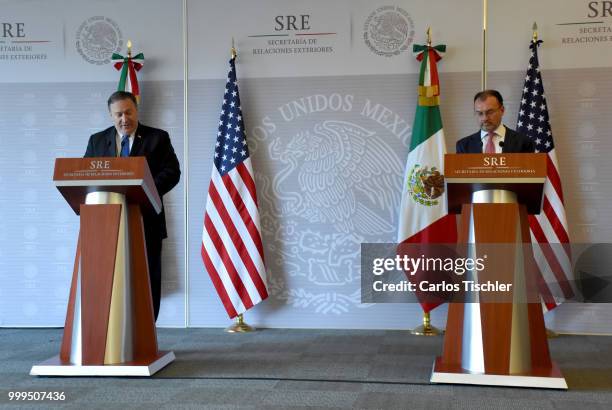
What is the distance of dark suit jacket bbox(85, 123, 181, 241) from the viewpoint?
437 cm

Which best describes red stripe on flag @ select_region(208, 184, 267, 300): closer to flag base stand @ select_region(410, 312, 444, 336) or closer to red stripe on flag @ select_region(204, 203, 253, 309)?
red stripe on flag @ select_region(204, 203, 253, 309)

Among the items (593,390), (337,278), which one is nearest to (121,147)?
(337,278)

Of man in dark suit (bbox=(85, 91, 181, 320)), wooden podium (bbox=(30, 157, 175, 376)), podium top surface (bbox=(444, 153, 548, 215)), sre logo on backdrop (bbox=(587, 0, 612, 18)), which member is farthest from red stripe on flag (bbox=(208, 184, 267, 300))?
sre logo on backdrop (bbox=(587, 0, 612, 18))

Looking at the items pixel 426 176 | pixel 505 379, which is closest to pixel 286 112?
pixel 426 176

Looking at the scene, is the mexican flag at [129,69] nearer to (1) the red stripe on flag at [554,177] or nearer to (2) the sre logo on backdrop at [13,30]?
(2) the sre logo on backdrop at [13,30]

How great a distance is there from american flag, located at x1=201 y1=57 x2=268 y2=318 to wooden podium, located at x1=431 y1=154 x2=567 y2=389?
2.32 m

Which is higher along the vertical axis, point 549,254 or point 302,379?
point 549,254

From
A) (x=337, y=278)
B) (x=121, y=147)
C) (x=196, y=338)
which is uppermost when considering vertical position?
(x=121, y=147)

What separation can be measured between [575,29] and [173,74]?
3236mm

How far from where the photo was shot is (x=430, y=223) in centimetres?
530

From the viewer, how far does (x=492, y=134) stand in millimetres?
4520

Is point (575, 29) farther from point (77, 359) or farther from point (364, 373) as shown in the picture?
point (77, 359)

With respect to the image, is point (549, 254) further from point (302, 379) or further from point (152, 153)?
point (152, 153)

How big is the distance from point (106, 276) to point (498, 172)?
2079 mm
